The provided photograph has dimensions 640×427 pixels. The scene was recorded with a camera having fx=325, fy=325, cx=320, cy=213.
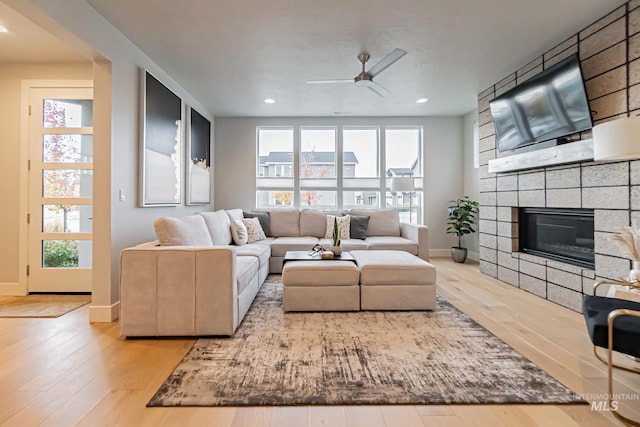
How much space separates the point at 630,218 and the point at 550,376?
1619mm

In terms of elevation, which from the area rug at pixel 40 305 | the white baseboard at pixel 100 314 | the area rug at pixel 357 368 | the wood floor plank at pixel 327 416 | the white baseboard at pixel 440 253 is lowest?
the wood floor plank at pixel 327 416

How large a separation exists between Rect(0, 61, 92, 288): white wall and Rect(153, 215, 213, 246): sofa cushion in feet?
7.27

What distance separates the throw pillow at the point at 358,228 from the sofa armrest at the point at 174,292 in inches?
115

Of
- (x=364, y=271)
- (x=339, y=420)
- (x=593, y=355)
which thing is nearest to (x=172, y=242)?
(x=364, y=271)

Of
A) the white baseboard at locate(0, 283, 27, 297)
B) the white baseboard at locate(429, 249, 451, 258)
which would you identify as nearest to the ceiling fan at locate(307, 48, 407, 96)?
the white baseboard at locate(429, 249, 451, 258)

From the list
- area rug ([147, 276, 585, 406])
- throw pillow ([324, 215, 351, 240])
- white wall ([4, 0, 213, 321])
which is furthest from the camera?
throw pillow ([324, 215, 351, 240])

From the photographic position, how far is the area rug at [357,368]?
1.72 meters

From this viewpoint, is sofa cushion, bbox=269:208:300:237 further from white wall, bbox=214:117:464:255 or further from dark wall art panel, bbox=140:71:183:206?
dark wall art panel, bbox=140:71:183:206

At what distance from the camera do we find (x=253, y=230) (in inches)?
190

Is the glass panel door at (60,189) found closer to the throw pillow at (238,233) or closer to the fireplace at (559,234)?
the throw pillow at (238,233)

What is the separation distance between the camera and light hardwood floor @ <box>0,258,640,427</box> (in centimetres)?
155

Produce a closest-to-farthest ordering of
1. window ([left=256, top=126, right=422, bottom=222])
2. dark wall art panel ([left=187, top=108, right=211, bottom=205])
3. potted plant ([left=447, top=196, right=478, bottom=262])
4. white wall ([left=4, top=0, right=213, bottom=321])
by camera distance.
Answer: white wall ([left=4, top=0, right=213, bottom=321]) < dark wall art panel ([left=187, top=108, right=211, bottom=205]) < potted plant ([left=447, top=196, right=478, bottom=262]) < window ([left=256, top=126, right=422, bottom=222])

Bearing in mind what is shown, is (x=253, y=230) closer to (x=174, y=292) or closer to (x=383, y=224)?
(x=383, y=224)

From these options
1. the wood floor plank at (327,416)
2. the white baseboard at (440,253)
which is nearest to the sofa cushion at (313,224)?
the white baseboard at (440,253)
